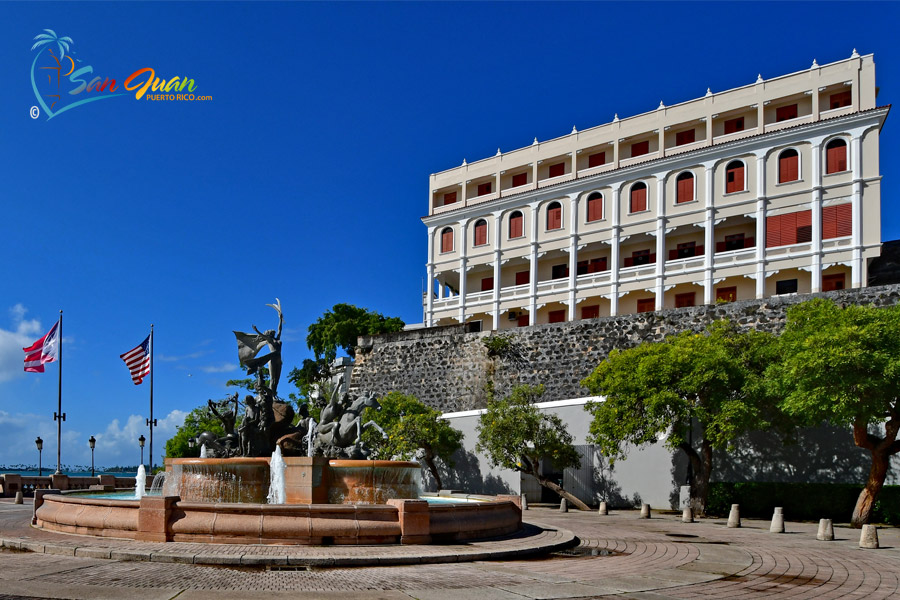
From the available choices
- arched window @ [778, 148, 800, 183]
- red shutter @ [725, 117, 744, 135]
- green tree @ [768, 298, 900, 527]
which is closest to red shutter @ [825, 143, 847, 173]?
arched window @ [778, 148, 800, 183]

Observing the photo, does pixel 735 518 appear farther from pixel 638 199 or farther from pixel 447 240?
pixel 447 240

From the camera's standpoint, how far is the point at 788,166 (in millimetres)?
39000

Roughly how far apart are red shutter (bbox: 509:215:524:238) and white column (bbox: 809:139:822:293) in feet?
57.4

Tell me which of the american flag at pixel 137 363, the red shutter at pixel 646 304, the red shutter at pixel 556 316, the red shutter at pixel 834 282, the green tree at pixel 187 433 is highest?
the red shutter at pixel 834 282

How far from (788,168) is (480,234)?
1956 cm

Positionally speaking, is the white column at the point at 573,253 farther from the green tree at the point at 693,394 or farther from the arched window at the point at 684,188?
the green tree at the point at 693,394

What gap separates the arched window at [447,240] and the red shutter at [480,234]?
208 cm

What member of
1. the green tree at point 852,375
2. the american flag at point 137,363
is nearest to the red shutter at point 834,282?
the green tree at point 852,375

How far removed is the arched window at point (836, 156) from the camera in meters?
37.3

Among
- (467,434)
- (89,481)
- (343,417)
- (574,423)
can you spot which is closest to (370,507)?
(343,417)

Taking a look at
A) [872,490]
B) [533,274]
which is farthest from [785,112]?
[872,490]

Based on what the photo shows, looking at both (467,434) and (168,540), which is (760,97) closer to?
(467,434)

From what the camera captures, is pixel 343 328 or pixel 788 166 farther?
pixel 343 328

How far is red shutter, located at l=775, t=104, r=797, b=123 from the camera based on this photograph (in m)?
39.6
